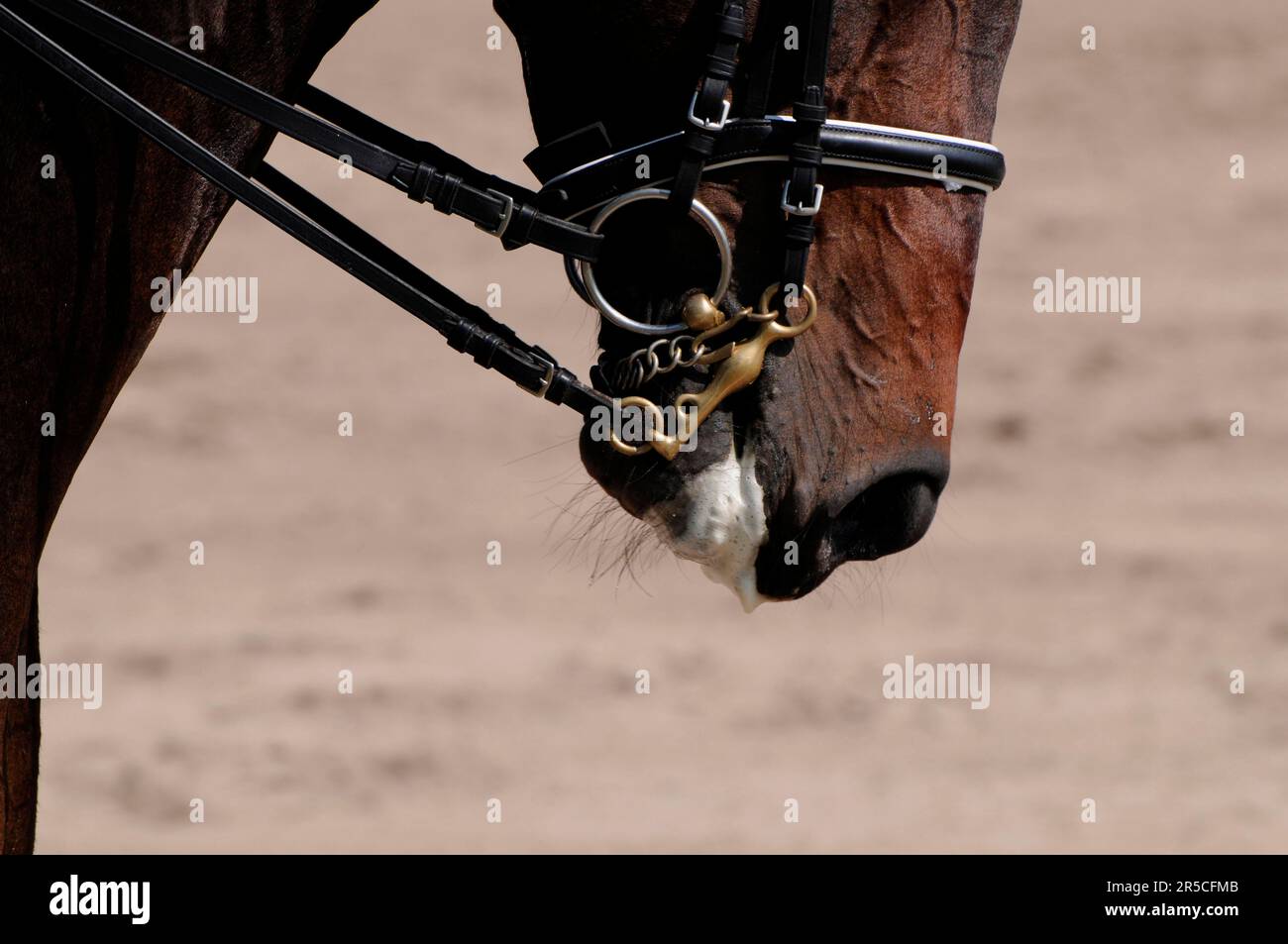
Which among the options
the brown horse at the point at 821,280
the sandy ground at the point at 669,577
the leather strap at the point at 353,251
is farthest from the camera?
the sandy ground at the point at 669,577

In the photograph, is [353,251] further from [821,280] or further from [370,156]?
[821,280]

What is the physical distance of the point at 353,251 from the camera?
2.16 meters

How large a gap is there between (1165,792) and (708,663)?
2035 mm

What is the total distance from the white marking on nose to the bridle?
73 millimetres

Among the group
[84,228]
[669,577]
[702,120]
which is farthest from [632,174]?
[669,577]

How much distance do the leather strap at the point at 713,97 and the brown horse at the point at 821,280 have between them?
2.2 inches

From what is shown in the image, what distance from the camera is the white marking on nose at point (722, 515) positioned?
7.09 ft

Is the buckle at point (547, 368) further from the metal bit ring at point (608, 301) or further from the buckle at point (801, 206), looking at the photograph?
the buckle at point (801, 206)

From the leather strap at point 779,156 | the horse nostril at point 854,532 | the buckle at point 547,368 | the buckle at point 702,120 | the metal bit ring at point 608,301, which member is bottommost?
the horse nostril at point 854,532

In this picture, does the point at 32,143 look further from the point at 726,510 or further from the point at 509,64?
the point at 509,64

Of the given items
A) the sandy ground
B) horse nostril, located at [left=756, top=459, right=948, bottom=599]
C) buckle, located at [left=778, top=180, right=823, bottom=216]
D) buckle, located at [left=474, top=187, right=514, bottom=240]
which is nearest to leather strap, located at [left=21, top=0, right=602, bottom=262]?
buckle, located at [left=474, top=187, right=514, bottom=240]

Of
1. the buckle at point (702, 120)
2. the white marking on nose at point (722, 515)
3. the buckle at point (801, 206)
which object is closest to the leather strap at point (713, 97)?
the buckle at point (702, 120)

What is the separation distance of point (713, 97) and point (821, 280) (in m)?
0.28

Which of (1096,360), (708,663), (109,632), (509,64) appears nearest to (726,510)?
(708,663)
